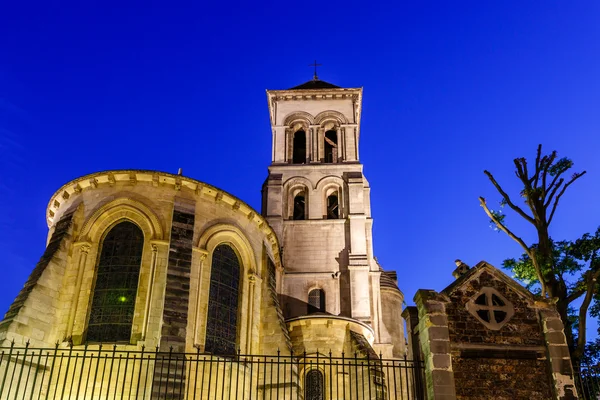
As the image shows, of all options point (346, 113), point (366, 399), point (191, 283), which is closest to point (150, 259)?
point (191, 283)

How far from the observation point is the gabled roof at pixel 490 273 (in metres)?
11.4

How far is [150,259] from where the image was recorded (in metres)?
17.9

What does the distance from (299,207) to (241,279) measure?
35.7 feet

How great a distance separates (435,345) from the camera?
35.3 feet

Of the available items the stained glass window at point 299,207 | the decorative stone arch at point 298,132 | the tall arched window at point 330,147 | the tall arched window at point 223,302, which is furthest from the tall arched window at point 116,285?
the tall arched window at point 330,147

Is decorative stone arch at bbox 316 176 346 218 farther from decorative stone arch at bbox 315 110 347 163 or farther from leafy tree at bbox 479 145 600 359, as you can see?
leafy tree at bbox 479 145 600 359

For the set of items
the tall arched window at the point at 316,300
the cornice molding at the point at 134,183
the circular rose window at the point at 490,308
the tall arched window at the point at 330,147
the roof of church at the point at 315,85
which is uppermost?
the roof of church at the point at 315,85

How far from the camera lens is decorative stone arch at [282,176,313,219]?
29530mm

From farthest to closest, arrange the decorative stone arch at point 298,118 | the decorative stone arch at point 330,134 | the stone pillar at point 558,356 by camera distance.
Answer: the decorative stone arch at point 298,118 → the decorative stone arch at point 330,134 → the stone pillar at point 558,356

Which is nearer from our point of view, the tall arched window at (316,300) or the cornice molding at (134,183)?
the cornice molding at (134,183)

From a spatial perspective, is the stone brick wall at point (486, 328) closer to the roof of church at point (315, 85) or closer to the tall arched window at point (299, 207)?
the tall arched window at point (299, 207)

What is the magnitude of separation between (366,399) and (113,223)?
388 inches

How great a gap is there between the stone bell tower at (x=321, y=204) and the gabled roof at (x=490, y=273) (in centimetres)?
1390

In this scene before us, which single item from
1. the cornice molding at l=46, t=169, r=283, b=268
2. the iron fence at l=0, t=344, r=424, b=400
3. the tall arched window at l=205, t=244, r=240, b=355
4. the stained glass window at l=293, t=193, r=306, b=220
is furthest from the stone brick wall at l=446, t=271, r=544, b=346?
the stained glass window at l=293, t=193, r=306, b=220
